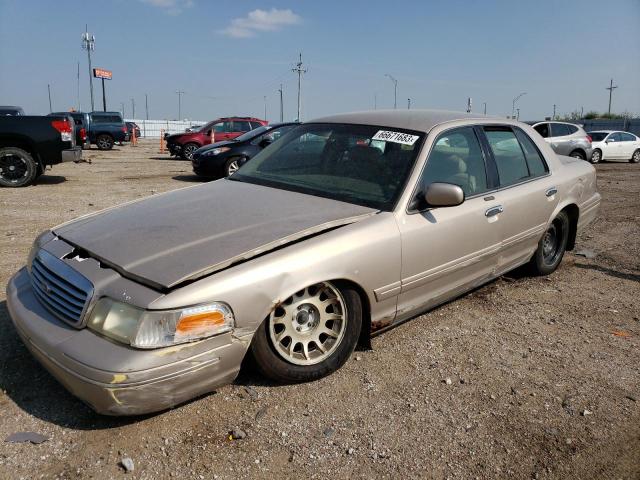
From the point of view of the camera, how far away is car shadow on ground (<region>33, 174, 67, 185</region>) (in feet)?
36.5

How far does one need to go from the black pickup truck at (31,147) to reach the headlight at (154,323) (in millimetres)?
9002

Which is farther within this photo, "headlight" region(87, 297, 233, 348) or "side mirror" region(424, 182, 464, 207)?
"side mirror" region(424, 182, 464, 207)

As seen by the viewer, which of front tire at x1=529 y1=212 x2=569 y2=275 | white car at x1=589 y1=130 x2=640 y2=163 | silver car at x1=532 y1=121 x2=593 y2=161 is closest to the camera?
front tire at x1=529 y1=212 x2=569 y2=275

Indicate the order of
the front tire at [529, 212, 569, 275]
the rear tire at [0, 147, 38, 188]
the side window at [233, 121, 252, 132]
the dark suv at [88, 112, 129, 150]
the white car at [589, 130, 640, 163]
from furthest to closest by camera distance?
the dark suv at [88, 112, 129, 150]
the white car at [589, 130, 640, 163]
the side window at [233, 121, 252, 132]
the rear tire at [0, 147, 38, 188]
the front tire at [529, 212, 569, 275]

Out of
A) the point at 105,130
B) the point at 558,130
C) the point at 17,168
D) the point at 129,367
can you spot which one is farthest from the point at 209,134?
the point at 129,367

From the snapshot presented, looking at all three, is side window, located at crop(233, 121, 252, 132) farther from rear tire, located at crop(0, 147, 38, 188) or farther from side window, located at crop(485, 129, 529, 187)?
side window, located at crop(485, 129, 529, 187)

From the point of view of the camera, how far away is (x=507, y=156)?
13.6 ft

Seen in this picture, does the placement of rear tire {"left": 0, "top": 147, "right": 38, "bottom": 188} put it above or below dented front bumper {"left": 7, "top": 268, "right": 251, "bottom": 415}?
above

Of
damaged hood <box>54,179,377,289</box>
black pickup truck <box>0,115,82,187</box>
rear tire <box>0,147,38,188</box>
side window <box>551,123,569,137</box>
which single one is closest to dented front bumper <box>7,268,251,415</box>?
damaged hood <box>54,179,377,289</box>

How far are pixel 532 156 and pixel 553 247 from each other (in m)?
1.04

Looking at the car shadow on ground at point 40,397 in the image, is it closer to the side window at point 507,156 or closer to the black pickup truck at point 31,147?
the side window at point 507,156


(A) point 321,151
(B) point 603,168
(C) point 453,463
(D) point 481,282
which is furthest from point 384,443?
(B) point 603,168

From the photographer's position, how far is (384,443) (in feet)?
7.95

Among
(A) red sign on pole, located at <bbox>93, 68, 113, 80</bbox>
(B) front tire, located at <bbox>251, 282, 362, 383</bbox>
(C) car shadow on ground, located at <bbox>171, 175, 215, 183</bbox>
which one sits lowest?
(B) front tire, located at <bbox>251, 282, 362, 383</bbox>
